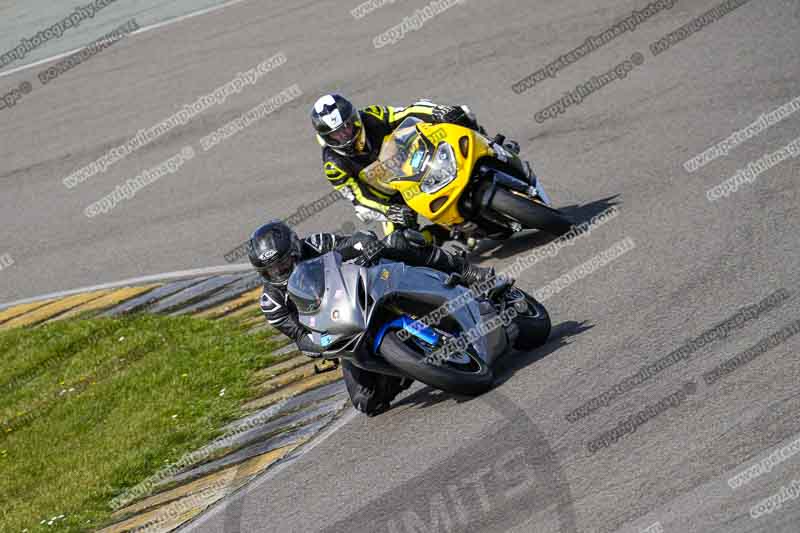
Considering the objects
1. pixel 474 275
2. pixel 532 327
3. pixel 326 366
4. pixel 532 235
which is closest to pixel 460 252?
pixel 474 275

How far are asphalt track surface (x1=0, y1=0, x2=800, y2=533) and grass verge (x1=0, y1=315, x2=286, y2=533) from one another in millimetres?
1580

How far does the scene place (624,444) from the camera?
A: 6723 millimetres

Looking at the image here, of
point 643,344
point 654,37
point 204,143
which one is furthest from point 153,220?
point 643,344

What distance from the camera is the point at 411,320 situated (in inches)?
315

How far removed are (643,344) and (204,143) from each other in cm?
1126

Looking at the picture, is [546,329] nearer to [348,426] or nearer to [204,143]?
[348,426]

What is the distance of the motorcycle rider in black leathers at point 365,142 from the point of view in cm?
1064

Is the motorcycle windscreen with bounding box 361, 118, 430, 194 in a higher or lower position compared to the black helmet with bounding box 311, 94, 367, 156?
lower

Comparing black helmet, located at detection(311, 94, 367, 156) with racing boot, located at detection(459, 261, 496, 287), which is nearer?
racing boot, located at detection(459, 261, 496, 287)

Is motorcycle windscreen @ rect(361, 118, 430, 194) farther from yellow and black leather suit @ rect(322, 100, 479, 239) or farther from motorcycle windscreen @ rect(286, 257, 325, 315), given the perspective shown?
motorcycle windscreen @ rect(286, 257, 325, 315)

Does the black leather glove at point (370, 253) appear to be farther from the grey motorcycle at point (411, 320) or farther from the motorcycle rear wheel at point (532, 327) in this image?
the motorcycle rear wheel at point (532, 327)

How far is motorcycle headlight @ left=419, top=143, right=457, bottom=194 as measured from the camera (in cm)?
1031

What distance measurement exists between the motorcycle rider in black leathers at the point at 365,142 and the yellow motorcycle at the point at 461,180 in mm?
223

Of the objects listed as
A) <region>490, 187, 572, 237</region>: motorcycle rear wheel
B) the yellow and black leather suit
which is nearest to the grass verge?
the yellow and black leather suit
